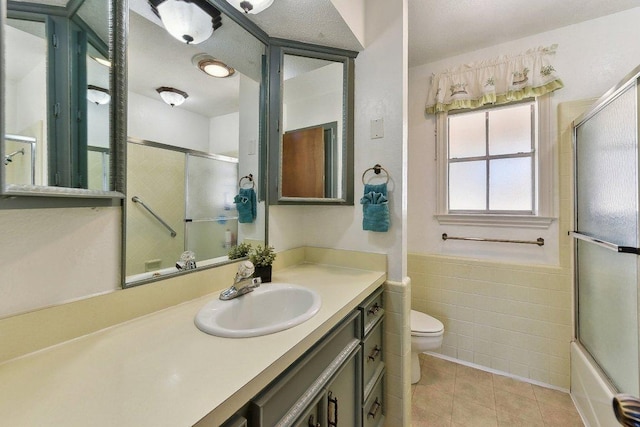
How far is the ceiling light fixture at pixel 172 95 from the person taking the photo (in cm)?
96

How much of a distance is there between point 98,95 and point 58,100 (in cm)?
11

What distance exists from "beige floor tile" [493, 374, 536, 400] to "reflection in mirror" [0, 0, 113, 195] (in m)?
2.53

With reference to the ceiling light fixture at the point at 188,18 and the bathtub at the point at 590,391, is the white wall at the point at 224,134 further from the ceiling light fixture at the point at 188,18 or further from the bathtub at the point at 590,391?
the bathtub at the point at 590,391

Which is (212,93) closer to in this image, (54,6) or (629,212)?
(54,6)

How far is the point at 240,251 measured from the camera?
127 centimetres

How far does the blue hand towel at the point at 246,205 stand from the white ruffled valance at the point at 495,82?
5.65 feet

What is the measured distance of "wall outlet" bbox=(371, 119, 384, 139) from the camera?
1.42m

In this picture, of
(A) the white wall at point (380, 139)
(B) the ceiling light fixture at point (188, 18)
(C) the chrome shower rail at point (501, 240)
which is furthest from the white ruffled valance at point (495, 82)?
(B) the ceiling light fixture at point (188, 18)

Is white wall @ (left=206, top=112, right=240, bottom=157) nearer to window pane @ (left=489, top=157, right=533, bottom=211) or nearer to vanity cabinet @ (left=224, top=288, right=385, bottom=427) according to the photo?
vanity cabinet @ (left=224, top=288, right=385, bottom=427)

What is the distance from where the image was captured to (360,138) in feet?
4.91

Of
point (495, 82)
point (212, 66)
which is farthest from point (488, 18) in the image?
point (212, 66)

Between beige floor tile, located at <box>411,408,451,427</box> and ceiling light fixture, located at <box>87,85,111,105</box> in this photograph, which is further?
beige floor tile, located at <box>411,408,451,427</box>

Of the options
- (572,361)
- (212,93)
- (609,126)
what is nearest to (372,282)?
(212,93)

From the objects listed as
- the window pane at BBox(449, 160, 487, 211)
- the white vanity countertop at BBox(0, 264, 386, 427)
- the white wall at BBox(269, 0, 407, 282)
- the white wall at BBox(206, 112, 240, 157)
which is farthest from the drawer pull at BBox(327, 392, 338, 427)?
the window pane at BBox(449, 160, 487, 211)
